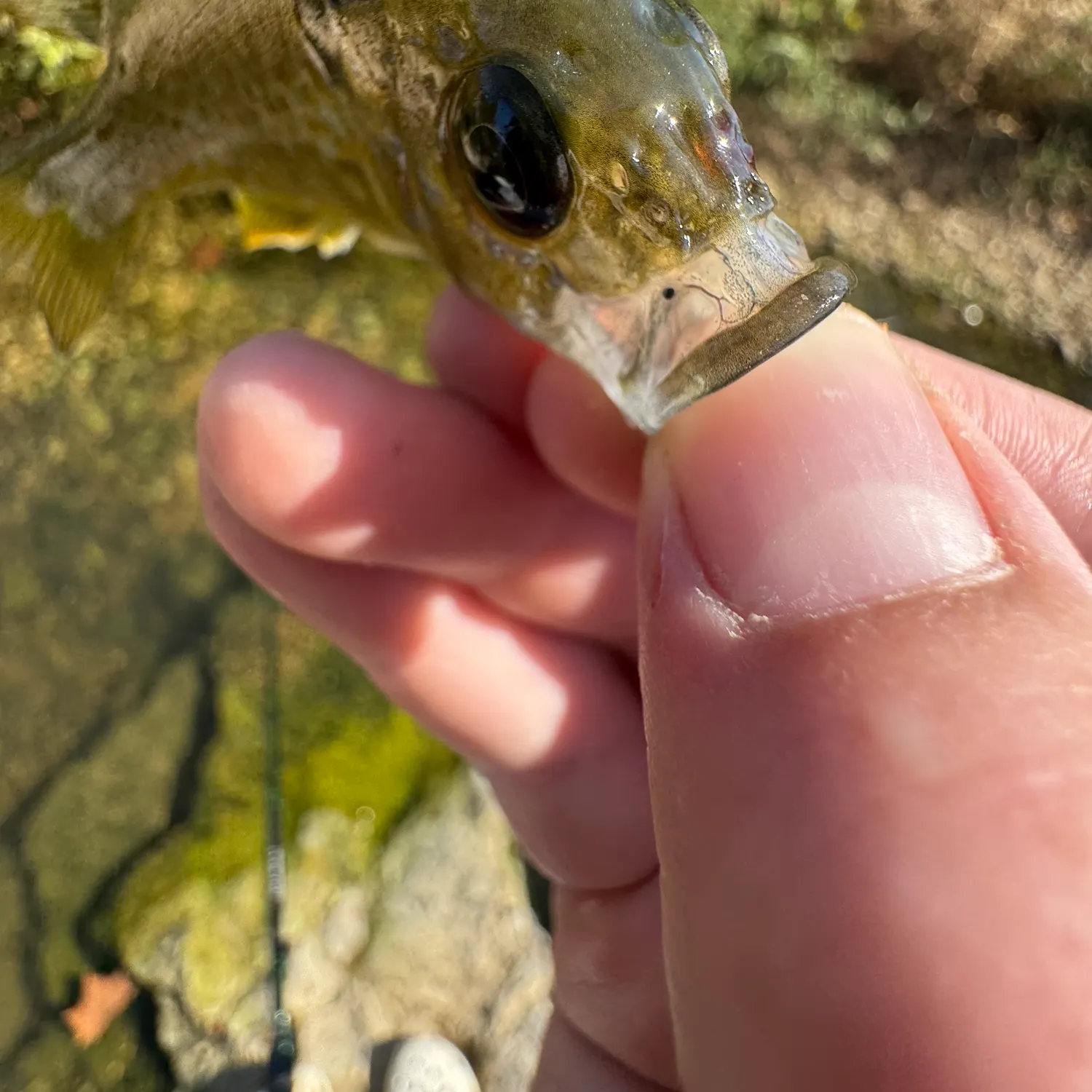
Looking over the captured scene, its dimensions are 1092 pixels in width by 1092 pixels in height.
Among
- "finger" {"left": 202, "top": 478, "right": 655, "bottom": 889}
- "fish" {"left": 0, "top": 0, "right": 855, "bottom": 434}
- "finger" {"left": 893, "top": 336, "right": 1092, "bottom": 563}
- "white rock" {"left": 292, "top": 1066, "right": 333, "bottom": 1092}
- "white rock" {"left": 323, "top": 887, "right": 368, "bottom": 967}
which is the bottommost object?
"white rock" {"left": 292, "top": 1066, "right": 333, "bottom": 1092}

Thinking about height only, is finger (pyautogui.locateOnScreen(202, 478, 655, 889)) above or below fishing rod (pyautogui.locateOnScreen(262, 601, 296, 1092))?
above

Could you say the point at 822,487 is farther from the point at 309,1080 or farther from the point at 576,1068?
→ the point at 309,1080

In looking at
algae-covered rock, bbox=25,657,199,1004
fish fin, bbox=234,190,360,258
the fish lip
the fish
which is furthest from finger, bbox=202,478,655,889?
algae-covered rock, bbox=25,657,199,1004

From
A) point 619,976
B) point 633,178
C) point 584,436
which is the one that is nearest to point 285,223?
point 584,436

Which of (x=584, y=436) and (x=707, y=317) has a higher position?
(x=707, y=317)

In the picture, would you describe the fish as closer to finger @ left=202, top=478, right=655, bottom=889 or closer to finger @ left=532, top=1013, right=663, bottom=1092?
finger @ left=202, top=478, right=655, bottom=889

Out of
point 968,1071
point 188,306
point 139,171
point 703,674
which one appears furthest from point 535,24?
point 188,306
